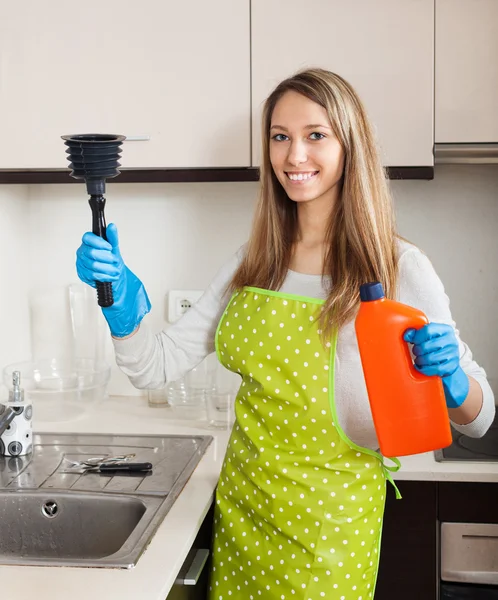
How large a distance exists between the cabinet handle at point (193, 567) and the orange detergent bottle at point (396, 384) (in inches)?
17.1

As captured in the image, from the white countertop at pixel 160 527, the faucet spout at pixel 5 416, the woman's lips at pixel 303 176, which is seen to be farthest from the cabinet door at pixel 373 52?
the faucet spout at pixel 5 416

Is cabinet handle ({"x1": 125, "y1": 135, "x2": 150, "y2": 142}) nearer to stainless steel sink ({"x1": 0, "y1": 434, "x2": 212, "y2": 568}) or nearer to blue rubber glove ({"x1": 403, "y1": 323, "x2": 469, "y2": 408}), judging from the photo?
stainless steel sink ({"x1": 0, "y1": 434, "x2": 212, "y2": 568})

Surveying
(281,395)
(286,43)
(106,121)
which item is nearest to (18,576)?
(281,395)

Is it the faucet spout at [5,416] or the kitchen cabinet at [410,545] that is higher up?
the faucet spout at [5,416]

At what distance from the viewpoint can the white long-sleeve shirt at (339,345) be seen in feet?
4.48

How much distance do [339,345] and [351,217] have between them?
23cm

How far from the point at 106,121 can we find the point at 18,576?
106cm

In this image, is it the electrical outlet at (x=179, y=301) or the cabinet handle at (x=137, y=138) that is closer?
the cabinet handle at (x=137, y=138)

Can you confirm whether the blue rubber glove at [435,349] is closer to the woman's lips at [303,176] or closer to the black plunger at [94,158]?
the woman's lips at [303,176]

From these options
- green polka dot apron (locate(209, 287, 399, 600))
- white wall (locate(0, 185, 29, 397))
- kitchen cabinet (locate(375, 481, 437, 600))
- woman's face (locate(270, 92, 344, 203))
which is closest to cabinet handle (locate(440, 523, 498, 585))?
kitchen cabinet (locate(375, 481, 437, 600))

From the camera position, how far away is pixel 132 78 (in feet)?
6.00

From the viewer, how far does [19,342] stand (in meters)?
2.20

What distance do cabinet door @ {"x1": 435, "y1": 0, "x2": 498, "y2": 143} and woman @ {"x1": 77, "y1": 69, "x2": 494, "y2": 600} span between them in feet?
1.39

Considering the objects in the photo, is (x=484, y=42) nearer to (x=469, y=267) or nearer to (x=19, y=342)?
(x=469, y=267)
